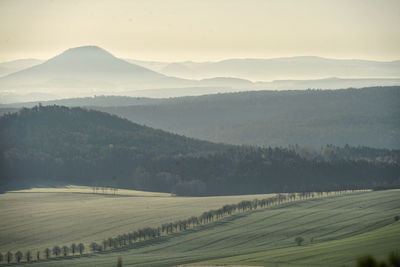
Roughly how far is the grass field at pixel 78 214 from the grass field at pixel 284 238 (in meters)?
2.00

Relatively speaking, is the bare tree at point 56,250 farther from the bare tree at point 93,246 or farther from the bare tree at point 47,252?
the bare tree at point 93,246

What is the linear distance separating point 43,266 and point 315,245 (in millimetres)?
26711

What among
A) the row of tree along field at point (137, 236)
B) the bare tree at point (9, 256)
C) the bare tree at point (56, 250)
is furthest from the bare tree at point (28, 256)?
the bare tree at point (56, 250)

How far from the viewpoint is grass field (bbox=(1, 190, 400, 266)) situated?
86.6 meters

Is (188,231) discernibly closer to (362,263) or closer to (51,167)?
(362,263)

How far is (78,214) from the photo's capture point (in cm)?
13375

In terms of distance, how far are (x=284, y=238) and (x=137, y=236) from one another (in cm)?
1740

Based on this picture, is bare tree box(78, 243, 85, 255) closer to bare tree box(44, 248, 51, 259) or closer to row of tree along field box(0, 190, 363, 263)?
row of tree along field box(0, 190, 363, 263)

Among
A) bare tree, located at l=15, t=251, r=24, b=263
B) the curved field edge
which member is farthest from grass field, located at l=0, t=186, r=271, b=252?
the curved field edge

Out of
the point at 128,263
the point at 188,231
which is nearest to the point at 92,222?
the point at 188,231

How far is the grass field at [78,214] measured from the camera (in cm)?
11481

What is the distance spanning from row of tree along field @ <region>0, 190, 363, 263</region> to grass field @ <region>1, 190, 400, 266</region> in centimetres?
203

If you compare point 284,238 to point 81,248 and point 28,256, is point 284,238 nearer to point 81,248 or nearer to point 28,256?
point 81,248

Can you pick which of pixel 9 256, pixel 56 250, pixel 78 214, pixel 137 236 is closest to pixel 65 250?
pixel 56 250
